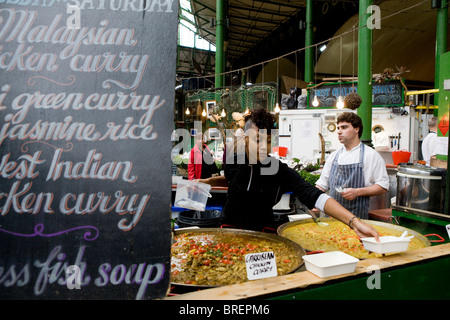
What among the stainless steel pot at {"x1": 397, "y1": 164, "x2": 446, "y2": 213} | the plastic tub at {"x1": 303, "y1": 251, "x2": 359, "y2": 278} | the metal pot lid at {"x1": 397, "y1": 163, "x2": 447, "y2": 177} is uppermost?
the metal pot lid at {"x1": 397, "y1": 163, "x2": 447, "y2": 177}

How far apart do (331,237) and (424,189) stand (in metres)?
0.92

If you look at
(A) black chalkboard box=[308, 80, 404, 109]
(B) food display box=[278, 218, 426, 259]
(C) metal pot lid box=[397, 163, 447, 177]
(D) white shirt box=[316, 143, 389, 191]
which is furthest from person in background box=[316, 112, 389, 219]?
(A) black chalkboard box=[308, 80, 404, 109]

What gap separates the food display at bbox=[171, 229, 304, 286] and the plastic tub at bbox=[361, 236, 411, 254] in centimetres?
36

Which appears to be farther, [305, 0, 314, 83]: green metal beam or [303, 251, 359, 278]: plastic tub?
[305, 0, 314, 83]: green metal beam

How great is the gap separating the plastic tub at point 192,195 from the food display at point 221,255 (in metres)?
0.28

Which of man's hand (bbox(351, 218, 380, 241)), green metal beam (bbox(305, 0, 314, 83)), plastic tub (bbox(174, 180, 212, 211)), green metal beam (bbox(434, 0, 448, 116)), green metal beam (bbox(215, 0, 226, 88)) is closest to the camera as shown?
man's hand (bbox(351, 218, 380, 241))

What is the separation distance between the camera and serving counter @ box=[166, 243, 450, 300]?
4.52 ft

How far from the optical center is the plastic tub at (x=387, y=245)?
1722mm

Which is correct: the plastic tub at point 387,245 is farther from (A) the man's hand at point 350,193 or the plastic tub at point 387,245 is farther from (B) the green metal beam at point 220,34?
(B) the green metal beam at point 220,34

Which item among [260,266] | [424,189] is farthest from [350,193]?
[260,266]

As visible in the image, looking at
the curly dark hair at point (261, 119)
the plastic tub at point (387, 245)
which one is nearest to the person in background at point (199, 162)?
the curly dark hair at point (261, 119)

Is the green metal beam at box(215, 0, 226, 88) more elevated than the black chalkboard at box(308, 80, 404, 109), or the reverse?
the green metal beam at box(215, 0, 226, 88)

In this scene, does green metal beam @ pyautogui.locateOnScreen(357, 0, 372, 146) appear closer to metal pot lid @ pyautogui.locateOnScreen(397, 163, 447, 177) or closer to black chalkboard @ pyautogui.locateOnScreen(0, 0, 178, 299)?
metal pot lid @ pyautogui.locateOnScreen(397, 163, 447, 177)

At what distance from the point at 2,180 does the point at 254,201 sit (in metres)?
1.83
